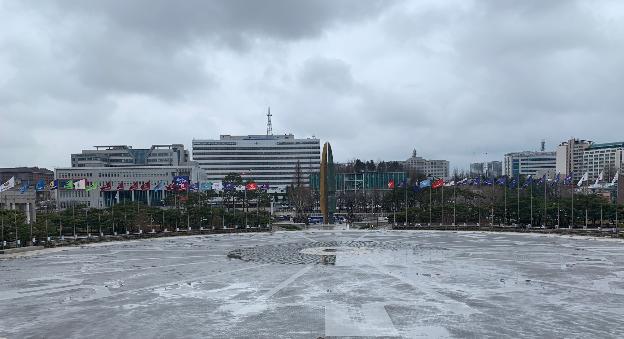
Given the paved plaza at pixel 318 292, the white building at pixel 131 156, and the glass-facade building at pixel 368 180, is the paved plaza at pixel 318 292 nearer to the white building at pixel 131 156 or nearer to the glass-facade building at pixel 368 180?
the glass-facade building at pixel 368 180

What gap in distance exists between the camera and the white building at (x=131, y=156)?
188 m

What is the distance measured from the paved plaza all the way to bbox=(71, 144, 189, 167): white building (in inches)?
5676

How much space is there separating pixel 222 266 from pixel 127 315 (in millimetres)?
15699

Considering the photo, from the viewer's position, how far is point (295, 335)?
2180 cm

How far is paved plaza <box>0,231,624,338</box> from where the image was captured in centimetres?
2309

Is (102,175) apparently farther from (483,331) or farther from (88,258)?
(483,331)

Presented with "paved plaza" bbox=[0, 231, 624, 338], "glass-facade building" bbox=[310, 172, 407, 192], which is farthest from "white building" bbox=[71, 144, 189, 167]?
"paved plaza" bbox=[0, 231, 624, 338]

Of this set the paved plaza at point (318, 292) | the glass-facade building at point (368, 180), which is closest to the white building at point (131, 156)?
the glass-facade building at point (368, 180)

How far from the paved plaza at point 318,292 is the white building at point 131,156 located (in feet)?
473

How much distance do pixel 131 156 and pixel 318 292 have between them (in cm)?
17633

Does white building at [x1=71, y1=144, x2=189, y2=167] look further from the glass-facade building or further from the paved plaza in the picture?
the paved plaza

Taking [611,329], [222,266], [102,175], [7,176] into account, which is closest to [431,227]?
[222,266]

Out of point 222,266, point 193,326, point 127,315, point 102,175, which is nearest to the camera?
point 193,326

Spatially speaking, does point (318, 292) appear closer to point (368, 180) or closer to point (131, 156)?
point (368, 180)
